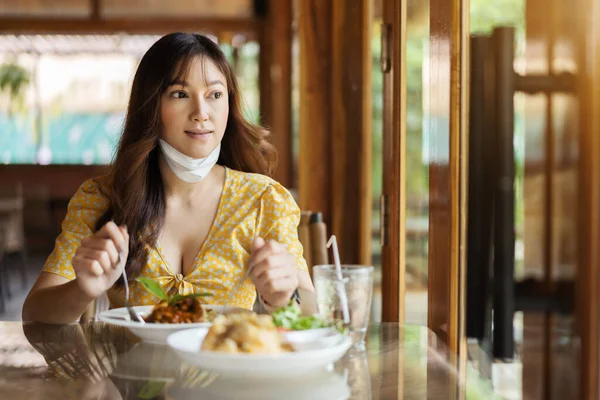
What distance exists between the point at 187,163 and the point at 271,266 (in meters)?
0.54

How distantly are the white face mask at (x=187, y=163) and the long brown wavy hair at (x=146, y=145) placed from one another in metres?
0.04

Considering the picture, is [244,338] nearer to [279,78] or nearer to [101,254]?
[101,254]

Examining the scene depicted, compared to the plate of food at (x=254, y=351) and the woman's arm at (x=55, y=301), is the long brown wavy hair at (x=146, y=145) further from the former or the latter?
the plate of food at (x=254, y=351)

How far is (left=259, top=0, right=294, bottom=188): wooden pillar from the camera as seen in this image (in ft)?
17.9

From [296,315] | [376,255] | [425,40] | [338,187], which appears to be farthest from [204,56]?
[338,187]

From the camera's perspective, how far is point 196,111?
171cm

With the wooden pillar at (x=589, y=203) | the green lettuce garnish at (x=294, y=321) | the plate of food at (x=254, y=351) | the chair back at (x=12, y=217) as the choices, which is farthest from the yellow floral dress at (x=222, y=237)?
the chair back at (x=12, y=217)

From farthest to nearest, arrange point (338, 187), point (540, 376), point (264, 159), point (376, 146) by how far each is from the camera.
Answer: point (338, 187), point (376, 146), point (264, 159), point (540, 376)

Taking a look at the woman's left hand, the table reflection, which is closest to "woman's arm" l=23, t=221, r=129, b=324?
the table reflection

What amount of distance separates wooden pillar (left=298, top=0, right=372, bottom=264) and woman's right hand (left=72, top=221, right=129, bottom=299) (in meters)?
1.45

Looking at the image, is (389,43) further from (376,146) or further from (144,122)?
(144,122)

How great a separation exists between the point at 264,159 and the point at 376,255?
667mm

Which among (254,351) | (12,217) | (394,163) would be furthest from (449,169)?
(12,217)

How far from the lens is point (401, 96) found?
2.01m
